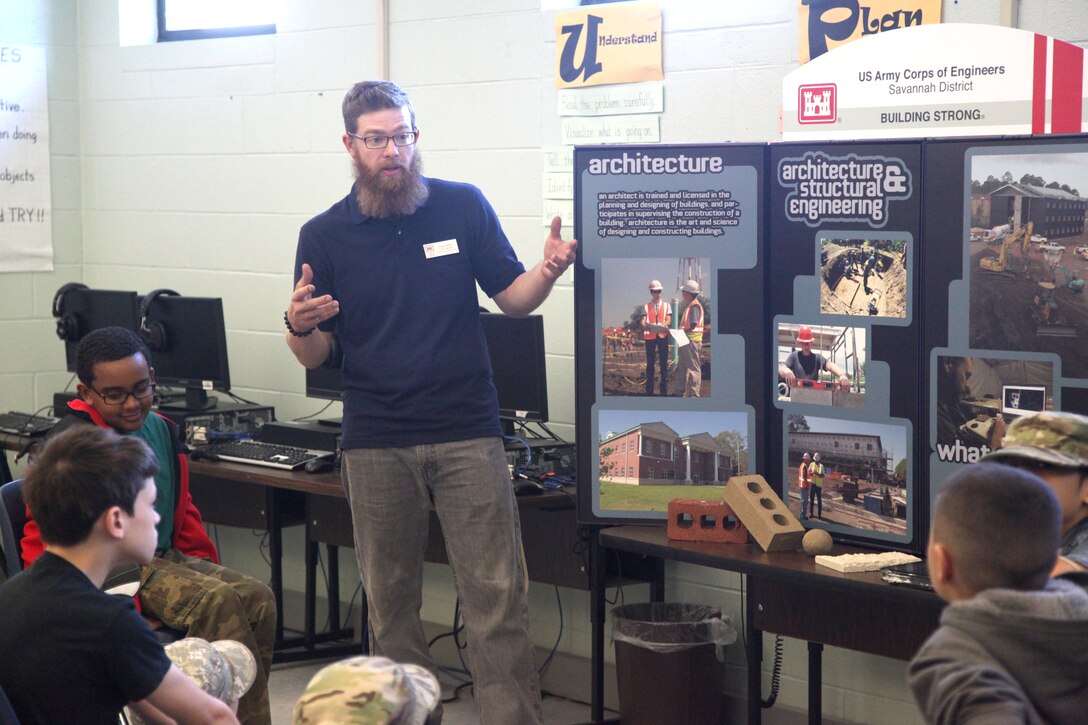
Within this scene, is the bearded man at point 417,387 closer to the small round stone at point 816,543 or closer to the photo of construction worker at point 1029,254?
the small round stone at point 816,543

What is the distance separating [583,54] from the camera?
380 centimetres

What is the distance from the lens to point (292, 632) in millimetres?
4664

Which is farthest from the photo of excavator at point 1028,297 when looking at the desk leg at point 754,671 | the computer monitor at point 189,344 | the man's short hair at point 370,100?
the computer monitor at point 189,344

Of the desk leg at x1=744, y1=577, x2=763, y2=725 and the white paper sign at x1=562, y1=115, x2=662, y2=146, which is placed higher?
the white paper sign at x1=562, y1=115, x2=662, y2=146

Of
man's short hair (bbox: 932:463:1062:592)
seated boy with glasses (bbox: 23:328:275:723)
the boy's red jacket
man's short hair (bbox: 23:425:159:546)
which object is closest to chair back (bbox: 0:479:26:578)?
seated boy with glasses (bbox: 23:328:275:723)

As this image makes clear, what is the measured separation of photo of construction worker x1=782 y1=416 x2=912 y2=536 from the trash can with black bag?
64 centimetres

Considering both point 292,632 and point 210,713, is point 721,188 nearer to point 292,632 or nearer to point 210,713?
point 210,713

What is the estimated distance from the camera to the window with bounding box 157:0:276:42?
475 cm

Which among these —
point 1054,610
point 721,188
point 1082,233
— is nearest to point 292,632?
point 721,188

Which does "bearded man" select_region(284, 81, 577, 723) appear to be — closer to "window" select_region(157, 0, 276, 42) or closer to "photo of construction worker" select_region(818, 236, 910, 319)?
"photo of construction worker" select_region(818, 236, 910, 319)

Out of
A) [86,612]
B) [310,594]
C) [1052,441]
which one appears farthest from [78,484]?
[310,594]

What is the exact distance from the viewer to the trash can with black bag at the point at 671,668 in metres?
3.39

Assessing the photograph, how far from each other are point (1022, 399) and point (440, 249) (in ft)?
4.24

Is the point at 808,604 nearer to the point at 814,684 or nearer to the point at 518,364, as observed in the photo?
the point at 814,684
